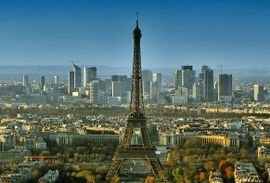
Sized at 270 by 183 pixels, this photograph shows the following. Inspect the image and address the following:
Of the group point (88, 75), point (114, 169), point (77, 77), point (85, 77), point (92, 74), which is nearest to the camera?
point (114, 169)

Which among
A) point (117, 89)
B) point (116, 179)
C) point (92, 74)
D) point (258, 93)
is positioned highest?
point (92, 74)

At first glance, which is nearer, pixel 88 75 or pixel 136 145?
pixel 136 145

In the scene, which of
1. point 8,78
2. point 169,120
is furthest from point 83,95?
point 169,120

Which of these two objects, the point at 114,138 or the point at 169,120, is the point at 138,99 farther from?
the point at 169,120

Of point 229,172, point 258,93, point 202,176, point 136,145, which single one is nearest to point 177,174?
point 202,176

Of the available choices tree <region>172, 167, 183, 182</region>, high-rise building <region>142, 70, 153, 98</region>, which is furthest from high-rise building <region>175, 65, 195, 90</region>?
tree <region>172, 167, 183, 182</region>

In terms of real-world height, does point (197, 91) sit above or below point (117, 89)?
below

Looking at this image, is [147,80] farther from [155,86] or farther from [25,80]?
[25,80]

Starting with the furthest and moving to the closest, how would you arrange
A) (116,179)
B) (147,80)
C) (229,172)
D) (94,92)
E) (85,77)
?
(85,77) → (94,92) → (147,80) → (229,172) → (116,179)
